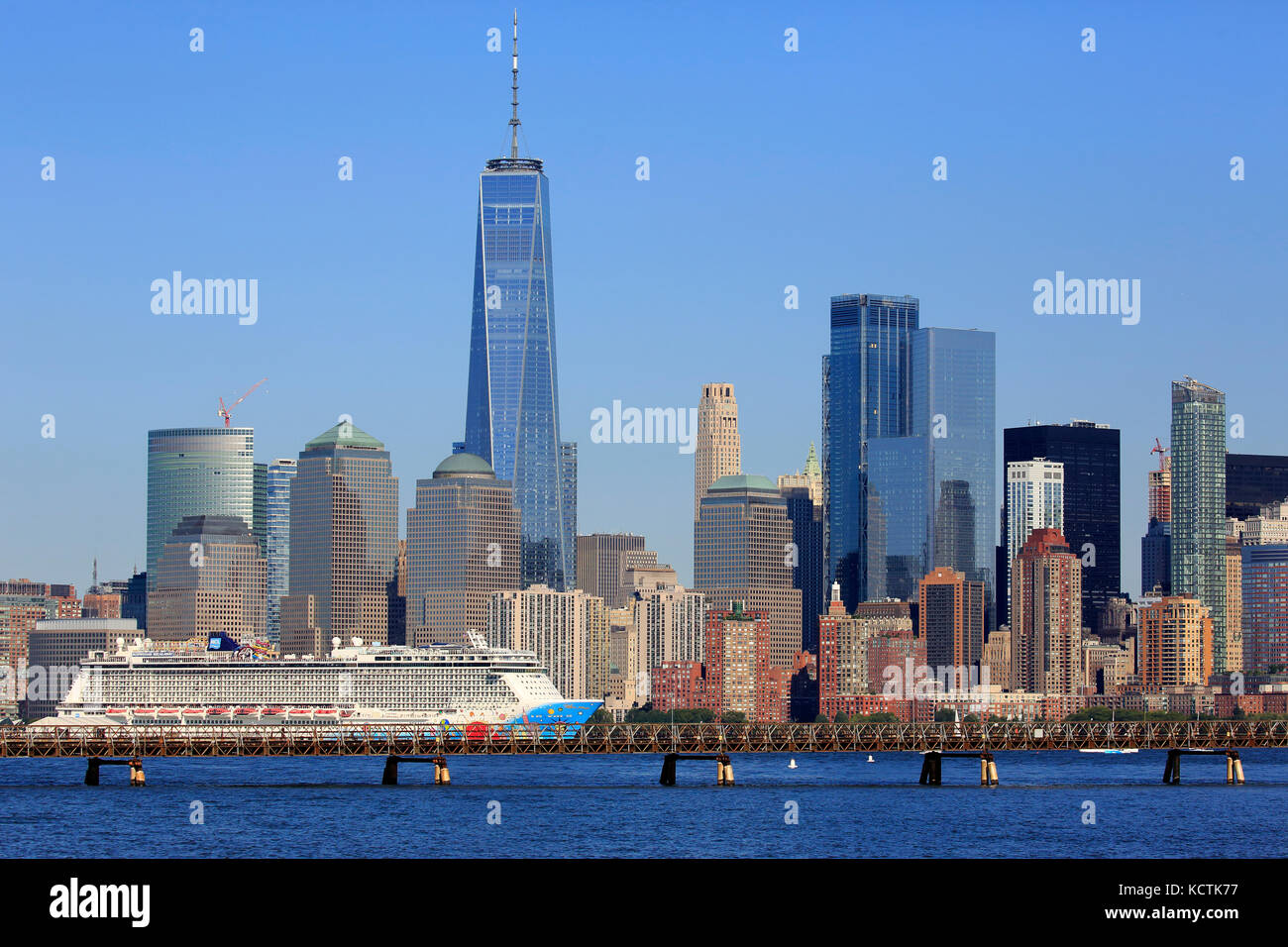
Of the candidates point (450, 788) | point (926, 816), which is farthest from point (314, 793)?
point (926, 816)
